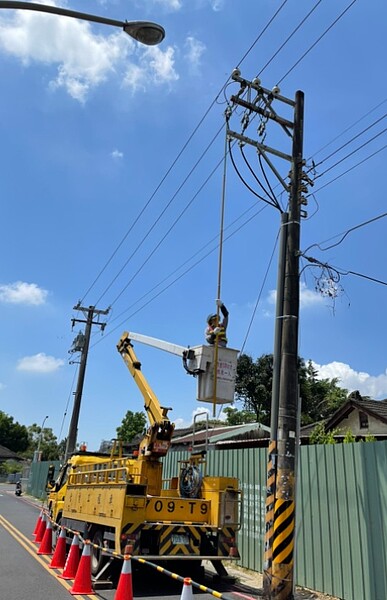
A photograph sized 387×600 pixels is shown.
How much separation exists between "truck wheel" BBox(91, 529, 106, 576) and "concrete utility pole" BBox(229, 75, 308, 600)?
3.31 metres

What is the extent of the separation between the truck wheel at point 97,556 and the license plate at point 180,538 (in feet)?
4.35

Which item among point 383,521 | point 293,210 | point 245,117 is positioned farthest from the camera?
point 245,117

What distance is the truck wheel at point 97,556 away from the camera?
31.7 feet

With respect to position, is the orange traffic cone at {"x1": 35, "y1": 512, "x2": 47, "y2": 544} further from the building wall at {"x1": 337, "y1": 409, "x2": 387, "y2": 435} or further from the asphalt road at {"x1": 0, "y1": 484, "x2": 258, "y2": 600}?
the building wall at {"x1": 337, "y1": 409, "x2": 387, "y2": 435}

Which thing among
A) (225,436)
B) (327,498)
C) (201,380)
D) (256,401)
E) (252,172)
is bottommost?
(327,498)

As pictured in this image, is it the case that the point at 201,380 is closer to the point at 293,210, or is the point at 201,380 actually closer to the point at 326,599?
the point at 293,210

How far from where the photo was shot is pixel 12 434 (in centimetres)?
10331

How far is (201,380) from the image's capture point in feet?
31.2

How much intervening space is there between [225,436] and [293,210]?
2113 centimetres

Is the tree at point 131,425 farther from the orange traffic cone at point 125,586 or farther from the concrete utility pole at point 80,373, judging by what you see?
the orange traffic cone at point 125,586

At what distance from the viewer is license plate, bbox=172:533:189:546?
31.0 ft

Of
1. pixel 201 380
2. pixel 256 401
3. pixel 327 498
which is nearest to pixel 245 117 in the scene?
pixel 201 380

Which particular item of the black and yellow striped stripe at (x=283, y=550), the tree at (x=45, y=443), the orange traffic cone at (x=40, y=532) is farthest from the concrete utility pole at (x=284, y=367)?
the tree at (x=45, y=443)

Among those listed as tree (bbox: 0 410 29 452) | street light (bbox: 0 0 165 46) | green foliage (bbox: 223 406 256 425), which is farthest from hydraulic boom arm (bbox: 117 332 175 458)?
tree (bbox: 0 410 29 452)
